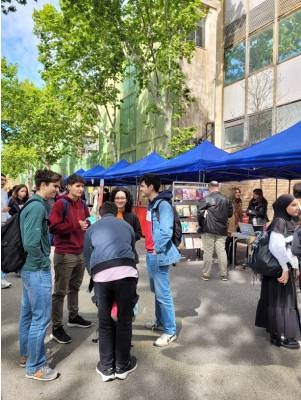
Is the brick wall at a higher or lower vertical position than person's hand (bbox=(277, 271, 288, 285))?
higher

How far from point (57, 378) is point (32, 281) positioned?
92cm

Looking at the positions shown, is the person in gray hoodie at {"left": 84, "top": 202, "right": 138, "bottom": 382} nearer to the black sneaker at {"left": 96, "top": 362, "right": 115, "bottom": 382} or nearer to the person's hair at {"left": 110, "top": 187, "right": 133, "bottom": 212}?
the black sneaker at {"left": 96, "top": 362, "right": 115, "bottom": 382}

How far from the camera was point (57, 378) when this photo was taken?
3.28m

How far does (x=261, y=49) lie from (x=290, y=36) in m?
1.44

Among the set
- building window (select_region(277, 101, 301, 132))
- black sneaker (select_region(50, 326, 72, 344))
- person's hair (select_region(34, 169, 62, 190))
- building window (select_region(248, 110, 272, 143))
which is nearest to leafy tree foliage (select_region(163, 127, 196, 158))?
building window (select_region(248, 110, 272, 143))

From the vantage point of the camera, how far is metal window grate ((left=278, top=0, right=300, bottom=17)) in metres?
12.4

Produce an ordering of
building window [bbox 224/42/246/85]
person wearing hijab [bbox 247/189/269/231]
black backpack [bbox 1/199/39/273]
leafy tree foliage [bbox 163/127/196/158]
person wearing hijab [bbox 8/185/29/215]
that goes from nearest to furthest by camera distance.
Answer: black backpack [bbox 1/199/39/273]
person wearing hijab [bbox 8/185/29/215]
person wearing hijab [bbox 247/189/269/231]
leafy tree foliage [bbox 163/127/196/158]
building window [bbox 224/42/246/85]

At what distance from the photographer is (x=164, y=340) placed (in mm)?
3975

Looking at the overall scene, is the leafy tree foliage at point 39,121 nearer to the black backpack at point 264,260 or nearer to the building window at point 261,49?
the building window at point 261,49

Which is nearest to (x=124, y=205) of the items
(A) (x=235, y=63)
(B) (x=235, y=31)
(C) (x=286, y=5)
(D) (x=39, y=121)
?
(C) (x=286, y=5)

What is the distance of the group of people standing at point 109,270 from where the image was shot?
124 inches

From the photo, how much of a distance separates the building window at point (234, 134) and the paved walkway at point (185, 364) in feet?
35.6

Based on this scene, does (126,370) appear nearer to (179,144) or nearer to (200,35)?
(179,144)

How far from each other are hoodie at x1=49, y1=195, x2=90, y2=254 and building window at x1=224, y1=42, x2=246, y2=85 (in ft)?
42.3
